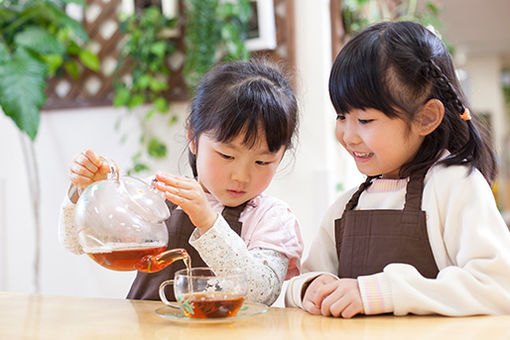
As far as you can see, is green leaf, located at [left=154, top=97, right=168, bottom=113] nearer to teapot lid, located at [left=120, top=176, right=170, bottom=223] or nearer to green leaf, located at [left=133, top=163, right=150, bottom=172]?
green leaf, located at [left=133, top=163, right=150, bottom=172]

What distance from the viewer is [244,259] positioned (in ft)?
3.31

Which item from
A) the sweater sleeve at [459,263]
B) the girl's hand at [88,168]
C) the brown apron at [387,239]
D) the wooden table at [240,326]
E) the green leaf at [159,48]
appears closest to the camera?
the wooden table at [240,326]

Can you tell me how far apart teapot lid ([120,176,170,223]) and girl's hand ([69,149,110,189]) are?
185 millimetres

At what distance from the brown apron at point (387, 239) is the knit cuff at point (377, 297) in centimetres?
11

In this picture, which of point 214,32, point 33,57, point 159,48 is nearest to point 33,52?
point 33,57

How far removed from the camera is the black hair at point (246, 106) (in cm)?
112

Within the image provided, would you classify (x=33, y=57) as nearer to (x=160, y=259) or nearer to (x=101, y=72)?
(x=101, y=72)

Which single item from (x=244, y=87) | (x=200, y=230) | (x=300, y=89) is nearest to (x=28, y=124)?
(x=300, y=89)

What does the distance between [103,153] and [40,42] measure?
471mm

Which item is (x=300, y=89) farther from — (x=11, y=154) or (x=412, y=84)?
(x=11, y=154)

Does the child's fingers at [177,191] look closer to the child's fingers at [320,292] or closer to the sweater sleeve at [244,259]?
the sweater sleeve at [244,259]

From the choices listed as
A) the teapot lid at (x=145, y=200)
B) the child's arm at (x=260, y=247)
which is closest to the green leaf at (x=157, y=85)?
the child's arm at (x=260, y=247)

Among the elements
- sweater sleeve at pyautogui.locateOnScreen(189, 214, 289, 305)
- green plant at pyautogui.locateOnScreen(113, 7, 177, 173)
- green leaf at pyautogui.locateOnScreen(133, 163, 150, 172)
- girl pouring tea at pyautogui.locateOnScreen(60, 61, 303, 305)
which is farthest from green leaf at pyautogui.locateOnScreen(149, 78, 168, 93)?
sweater sleeve at pyautogui.locateOnScreen(189, 214, 289, 305)

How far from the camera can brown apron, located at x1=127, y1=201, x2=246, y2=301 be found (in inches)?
47.1
